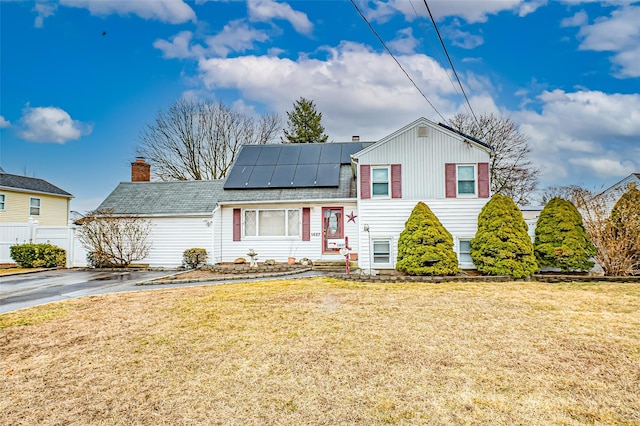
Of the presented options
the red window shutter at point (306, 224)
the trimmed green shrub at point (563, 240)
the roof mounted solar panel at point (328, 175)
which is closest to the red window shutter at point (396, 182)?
the roof mounted solar panel at point (328, 175)

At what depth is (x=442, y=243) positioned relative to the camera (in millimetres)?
12164

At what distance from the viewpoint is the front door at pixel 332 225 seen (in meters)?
15.9

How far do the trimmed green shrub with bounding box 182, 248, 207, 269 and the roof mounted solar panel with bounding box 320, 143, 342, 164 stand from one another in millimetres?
6971

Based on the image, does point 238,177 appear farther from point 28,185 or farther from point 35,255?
point 28,185

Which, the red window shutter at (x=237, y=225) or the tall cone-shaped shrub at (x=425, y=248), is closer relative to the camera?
the tall cone-shaped shrub at (x=425, y=248)

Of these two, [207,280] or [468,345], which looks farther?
[207,280]

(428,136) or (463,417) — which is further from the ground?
(428,136)

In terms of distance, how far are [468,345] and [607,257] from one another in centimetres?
951

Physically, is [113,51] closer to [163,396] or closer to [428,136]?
[428,136]

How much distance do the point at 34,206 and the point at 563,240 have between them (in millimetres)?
28933

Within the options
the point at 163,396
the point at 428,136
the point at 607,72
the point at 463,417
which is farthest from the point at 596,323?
the point at 607,72

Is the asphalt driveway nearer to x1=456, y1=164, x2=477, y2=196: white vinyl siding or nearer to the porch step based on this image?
the porch step

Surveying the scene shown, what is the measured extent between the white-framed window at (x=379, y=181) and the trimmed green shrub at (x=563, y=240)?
5445mm

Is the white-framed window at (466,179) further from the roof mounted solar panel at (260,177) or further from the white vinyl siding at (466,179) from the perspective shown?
the roof mounted solar panel at (260,177)
